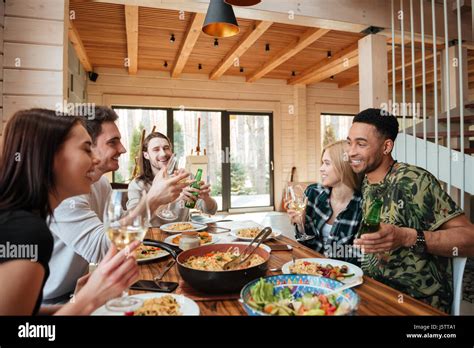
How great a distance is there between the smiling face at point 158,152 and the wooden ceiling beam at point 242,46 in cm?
175

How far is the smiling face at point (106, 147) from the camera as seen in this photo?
5.25ft

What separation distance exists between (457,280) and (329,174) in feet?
2.63

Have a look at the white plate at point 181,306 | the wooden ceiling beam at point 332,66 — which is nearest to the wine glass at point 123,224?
the white plate at point 181,306

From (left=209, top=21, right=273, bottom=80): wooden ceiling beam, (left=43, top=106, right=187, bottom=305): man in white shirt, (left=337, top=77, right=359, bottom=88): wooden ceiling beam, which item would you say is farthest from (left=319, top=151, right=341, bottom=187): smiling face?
(left=337, top=77, right=359, bottom=88): wooden ceiling beam

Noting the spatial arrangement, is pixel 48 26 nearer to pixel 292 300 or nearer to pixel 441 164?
pixel 292 300

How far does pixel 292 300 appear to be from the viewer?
0.79 metres

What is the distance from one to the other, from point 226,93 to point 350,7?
3037mm

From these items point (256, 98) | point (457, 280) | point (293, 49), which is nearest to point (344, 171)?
point (457, 280)

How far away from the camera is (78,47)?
4039mm

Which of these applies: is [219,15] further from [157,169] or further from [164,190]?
[157,169]

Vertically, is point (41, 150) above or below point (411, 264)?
above

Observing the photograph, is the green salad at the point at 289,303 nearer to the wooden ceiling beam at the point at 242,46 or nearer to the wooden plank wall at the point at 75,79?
the wooden ceiling beam at the point at 242,46
